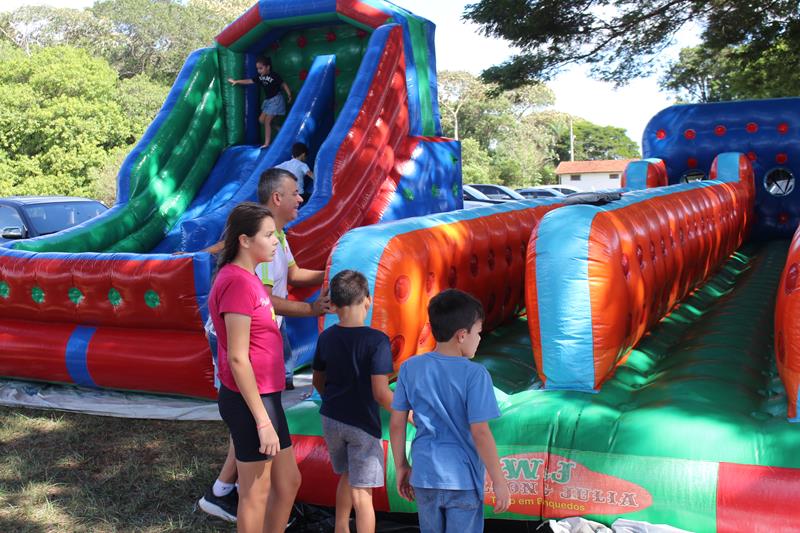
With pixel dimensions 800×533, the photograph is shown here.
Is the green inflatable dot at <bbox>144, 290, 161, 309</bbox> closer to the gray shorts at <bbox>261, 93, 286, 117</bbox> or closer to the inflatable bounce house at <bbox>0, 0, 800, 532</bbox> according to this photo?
the inflatable bounce house at <bbox>0, 0, 800, 532</bbox>

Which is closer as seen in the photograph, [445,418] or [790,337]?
[445,418]

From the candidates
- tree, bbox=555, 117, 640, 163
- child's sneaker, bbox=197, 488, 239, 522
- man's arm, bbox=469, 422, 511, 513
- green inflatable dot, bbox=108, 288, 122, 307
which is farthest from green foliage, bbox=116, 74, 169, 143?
tree, bbox=555, 117, 640, 163

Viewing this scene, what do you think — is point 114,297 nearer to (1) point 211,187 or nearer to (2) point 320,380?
(2) point 320,380

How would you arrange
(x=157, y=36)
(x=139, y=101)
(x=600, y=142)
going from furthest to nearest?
(x=600, y=142), (x=157, y=36), (x=139, y=101)

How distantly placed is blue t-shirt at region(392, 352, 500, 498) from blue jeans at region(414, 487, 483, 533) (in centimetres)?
3

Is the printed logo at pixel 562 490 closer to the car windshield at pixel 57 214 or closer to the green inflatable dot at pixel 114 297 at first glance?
the green inflatable dot at pixel 114 297

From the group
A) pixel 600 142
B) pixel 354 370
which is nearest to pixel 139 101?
pixel 354 370

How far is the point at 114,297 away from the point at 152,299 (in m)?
0.38

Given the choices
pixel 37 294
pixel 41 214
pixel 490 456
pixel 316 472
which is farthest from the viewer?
pixel 41 214

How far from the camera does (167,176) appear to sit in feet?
25.8

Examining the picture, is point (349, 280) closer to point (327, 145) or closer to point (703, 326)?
point (703, 326)

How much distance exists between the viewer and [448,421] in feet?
7.73

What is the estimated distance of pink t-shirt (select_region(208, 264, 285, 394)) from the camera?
2570 millimetres

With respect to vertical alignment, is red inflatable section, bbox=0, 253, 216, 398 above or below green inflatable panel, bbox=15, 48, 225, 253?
below
